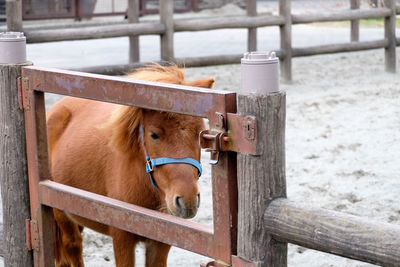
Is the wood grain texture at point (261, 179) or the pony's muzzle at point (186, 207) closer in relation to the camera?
the wood grain texture at point (261, 179)

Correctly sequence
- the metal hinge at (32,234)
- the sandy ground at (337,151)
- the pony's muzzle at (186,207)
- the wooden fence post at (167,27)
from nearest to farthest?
the pony's muzzle at (186,207)
the metal hinge at (32,234)
the sandy ground at (337,151)
the wooden fence post at (167,27)

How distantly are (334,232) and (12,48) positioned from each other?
1.59 metres

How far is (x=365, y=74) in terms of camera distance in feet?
30.1

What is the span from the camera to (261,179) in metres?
1.80

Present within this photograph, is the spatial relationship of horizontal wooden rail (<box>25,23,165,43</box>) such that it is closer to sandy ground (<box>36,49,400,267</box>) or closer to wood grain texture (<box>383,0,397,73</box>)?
sandy ground (<box>36,49,400,267</box>)

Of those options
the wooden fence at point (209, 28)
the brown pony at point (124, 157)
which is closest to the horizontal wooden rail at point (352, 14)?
the wooden fence at point (209, 28)

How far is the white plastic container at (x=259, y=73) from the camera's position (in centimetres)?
175

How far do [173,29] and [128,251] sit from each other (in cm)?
559

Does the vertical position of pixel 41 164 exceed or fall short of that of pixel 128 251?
it exceeds it

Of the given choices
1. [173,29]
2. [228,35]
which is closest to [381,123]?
[173,29]

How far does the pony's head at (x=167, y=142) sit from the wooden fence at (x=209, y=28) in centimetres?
448

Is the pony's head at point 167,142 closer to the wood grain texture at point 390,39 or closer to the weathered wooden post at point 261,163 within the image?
the weathered wooden post at point 261,163

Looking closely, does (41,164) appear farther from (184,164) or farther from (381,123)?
(381,123)

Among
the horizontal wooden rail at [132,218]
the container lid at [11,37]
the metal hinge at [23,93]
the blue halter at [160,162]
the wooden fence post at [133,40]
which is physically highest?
the wooden fence post at [133,40]
